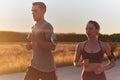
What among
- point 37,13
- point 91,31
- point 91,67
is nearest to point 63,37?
point 37,13

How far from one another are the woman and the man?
2.24 ft

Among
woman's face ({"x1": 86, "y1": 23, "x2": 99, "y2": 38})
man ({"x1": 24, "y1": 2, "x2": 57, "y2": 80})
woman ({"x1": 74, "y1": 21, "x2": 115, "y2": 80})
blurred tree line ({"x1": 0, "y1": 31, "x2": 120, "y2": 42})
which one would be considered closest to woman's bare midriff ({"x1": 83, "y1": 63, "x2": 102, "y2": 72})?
woman ({"x1": 74, "y1": 21, "x2": 115, "y2": 80})

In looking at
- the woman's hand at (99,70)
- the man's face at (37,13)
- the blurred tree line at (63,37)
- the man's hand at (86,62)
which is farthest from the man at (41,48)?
the blurred tree line at (63,37)

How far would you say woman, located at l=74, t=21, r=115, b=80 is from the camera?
7.36 meters

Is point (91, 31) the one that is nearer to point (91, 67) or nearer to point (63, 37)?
point (91, 67)

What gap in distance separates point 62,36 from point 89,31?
218ft

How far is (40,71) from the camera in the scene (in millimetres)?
8227

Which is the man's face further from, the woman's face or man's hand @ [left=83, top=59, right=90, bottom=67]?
man's hand @ [left=83, top=59, right=90, bottom=67]

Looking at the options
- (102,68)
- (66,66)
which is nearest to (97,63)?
(102,68)

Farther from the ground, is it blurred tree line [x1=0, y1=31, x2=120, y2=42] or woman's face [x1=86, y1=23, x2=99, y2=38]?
woman's face [x1=86, y1=23, x2=99, y2=38]

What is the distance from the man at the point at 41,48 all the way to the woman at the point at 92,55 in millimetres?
684

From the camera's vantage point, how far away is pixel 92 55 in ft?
24.6

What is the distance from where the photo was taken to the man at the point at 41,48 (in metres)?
8.13

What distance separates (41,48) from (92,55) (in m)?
0.96
